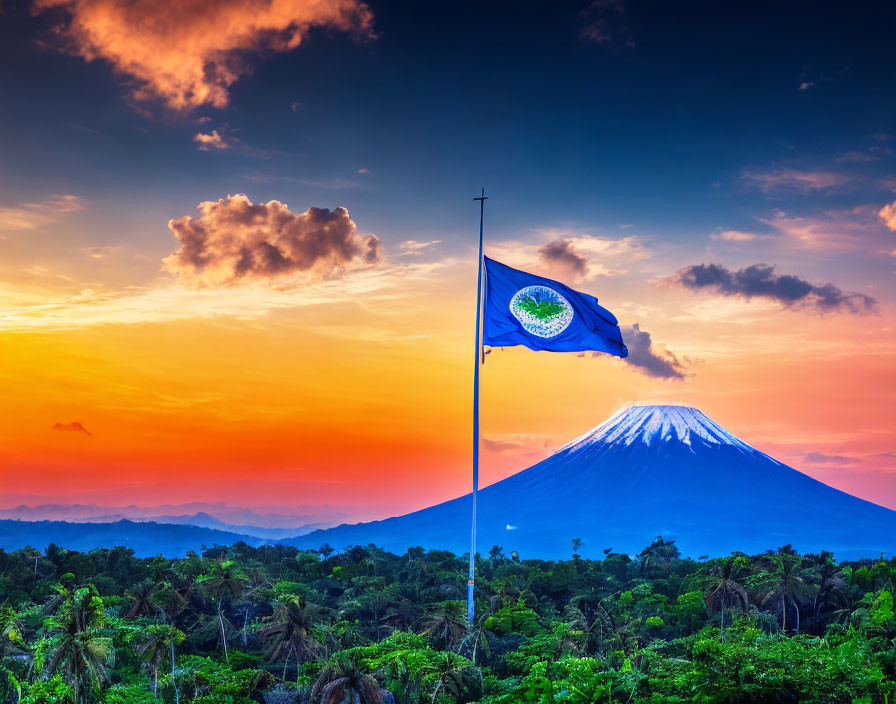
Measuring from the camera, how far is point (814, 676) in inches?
1032

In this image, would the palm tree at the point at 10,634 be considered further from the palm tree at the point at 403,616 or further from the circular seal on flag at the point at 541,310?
the circular seal on flag at the point at 541,310

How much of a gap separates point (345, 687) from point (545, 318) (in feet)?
56.7

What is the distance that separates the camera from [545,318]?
122ft

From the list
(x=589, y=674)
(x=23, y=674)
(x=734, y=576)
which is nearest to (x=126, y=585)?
(x=23, y=674)

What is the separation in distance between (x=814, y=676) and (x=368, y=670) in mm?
19699

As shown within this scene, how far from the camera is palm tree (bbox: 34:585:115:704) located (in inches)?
1282

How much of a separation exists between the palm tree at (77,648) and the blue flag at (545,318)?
20042 mm

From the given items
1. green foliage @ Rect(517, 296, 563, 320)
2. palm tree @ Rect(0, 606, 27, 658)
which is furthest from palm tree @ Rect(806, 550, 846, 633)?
palm tree @ Rect(0, 606, 27, 658)

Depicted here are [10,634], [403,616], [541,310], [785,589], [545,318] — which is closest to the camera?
[545,318]

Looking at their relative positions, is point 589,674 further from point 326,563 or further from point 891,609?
point 326,563

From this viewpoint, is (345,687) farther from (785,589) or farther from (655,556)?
(655,556)

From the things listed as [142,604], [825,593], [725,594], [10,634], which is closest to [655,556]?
[825,593]

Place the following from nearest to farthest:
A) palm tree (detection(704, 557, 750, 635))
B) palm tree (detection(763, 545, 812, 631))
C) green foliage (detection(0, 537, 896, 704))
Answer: green foliage (detection(0, 537, 896, 704))
palm tree (detection(704, 557, 750, 635))
palm tree (detection(763, 545, 812, 631))

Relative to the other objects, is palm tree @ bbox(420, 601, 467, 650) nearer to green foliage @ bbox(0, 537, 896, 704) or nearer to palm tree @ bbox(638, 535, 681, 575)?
green foliage @ bbox(0, 537, 896, 704)
